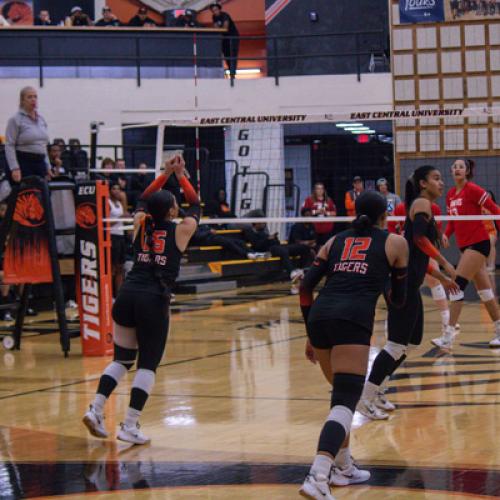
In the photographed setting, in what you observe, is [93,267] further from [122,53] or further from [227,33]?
[227,33]

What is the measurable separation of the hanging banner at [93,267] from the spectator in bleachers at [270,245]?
8.73 metres

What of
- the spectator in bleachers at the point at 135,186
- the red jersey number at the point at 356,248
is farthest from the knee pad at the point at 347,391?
the spectator in bleachers at the point at 135,186

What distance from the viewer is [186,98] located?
22.2 metres

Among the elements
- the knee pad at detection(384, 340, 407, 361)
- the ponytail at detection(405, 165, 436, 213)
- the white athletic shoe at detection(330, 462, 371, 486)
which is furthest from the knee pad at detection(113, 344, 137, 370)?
the ponytail at detection(405, 165, 436, 213)

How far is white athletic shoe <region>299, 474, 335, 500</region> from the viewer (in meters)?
4.98

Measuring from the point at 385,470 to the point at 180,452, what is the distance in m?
1.34

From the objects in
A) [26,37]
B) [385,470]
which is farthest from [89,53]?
[385,470]

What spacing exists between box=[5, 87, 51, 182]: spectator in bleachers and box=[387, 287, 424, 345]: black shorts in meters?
5.67

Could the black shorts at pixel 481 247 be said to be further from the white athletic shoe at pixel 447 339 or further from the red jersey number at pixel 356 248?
the red jersey number at pixel 356 248

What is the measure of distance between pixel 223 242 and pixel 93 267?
8666mm

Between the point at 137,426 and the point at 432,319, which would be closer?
the point at 137,426

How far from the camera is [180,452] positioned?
6.56m

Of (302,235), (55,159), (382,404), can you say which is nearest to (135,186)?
(55,159)

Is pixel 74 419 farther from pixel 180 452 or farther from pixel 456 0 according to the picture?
pixel 456 0
